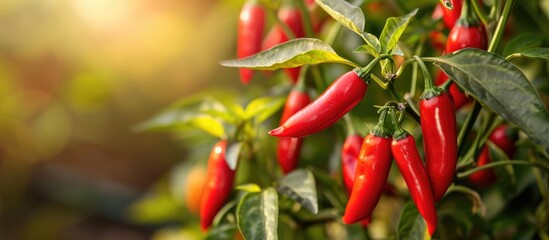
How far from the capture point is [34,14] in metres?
2.54

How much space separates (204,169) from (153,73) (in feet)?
4.45

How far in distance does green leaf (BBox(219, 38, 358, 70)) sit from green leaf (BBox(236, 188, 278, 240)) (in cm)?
16

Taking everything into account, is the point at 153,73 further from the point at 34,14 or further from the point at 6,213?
the point at 6,213

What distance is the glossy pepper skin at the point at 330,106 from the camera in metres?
0.62

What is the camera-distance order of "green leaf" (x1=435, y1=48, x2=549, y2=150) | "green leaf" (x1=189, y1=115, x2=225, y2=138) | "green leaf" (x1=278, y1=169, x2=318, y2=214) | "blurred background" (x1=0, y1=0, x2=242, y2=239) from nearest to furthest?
1. "green leaf" (x1=435, y1=48, x2=549, y2=150)
2. "green leaf" (x1=278, y1=169, x2=318, y2=214)
3. "green leaf" (x1=189, y1=115, x2=225, y2=138)
4. "blurred background" (x1=0, y1=0, x2=242, y2=239)

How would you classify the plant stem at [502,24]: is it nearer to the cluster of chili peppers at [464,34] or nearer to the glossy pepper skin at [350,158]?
the cluster of chili peppers at [464,34]

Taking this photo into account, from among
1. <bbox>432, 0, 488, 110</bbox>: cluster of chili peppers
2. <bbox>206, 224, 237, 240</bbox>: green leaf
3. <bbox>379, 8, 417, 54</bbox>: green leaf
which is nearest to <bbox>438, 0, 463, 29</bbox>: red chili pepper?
<bbox>432, 0, 488, 110</bbox>: cluster of chili peppers

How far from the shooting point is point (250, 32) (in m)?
0.89

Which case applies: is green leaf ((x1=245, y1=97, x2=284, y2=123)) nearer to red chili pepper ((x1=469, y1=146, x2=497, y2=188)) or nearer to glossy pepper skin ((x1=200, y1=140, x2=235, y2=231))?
glossy pepper skin ((x1=200, y1=140, x2=235, y2=231))

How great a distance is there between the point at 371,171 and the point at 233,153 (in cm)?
22

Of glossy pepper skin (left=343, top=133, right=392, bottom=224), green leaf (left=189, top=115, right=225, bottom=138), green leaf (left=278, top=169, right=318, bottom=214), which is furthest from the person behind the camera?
green leaf (left=189, top=115, right=225, bottom=138)

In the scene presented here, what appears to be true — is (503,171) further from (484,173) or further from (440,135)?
(440,135)

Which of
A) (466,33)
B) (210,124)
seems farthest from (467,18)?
(210,124)

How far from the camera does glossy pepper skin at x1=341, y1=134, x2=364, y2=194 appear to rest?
77cm
